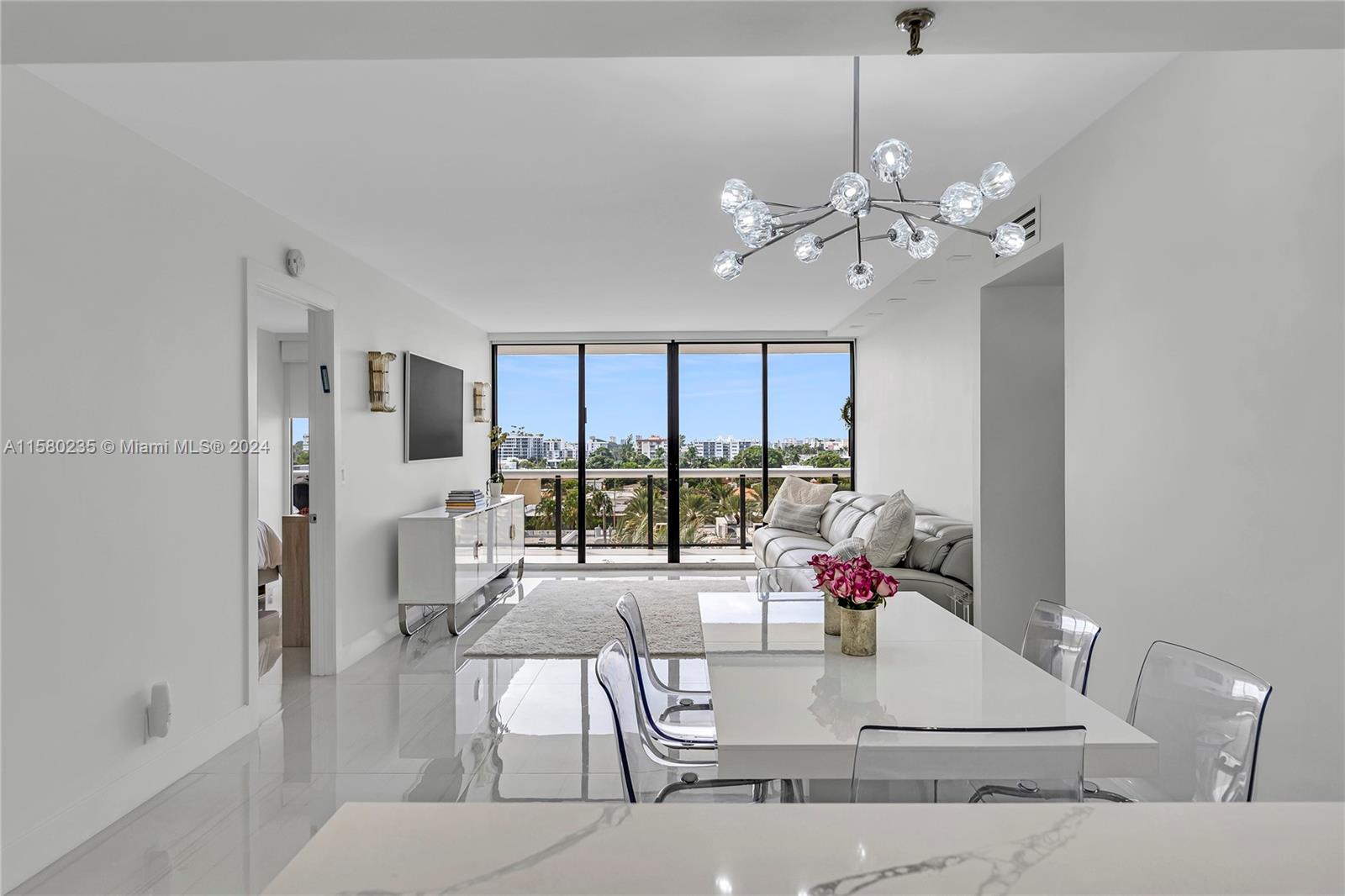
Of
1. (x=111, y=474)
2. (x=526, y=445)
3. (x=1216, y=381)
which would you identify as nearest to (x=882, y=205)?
(x=1216, y=381)

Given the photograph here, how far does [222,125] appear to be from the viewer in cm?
286

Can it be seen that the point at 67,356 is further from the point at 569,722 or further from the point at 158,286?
the point at 569,722

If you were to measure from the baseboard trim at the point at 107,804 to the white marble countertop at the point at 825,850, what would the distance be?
209cm

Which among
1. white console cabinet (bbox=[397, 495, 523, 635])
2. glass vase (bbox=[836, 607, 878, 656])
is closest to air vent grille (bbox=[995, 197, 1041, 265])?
glass vase (bbox=[836, 607, 878, 656])

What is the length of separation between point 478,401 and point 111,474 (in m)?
5.02

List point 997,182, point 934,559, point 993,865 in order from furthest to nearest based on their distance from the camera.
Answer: point 934,559
point 997,182
point 993,865

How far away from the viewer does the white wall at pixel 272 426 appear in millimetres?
7684

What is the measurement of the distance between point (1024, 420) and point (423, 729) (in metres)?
3.54

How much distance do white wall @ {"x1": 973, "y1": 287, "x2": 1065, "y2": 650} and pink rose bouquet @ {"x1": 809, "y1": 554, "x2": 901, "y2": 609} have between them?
2328mm

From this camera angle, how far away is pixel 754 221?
214cm

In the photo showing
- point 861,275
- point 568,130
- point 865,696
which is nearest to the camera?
point 865,696

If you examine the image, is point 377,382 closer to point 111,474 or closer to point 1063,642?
point 111,474

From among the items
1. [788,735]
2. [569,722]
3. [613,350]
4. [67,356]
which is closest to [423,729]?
[569,722]

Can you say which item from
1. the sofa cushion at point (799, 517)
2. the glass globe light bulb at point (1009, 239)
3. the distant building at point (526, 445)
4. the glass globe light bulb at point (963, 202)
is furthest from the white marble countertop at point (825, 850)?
the distant building at point (526, 445)
